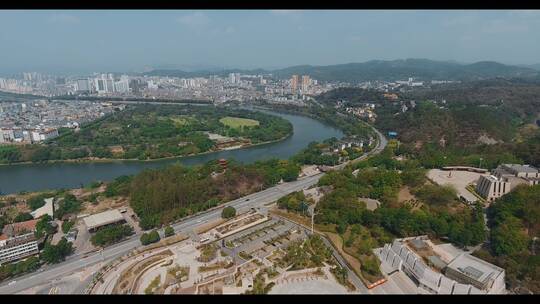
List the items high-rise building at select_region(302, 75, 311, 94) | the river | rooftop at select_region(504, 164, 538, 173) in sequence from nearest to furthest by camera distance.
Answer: rooftop at select_region(504, 164, 538, 173), the river, high-rise building at select_region(302, 75, 311, 94)

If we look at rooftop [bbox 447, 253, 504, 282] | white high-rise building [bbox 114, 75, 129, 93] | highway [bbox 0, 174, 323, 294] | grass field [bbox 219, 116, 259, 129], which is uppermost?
white high-rise building [bbox 114, 75, 129, 93]

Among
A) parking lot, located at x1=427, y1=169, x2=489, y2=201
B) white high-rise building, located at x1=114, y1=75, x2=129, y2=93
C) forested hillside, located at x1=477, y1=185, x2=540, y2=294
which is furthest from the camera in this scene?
white high-rise building, located at x1=114, y1=75, x2=129, y2=93

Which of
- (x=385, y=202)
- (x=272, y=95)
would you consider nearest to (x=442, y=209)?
(x=385, y=202)

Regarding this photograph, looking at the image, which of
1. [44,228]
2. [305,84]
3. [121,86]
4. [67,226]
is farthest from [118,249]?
[121,86]

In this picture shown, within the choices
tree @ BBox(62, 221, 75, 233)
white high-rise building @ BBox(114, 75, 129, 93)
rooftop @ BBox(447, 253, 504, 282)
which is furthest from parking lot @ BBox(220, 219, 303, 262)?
white high-rise building @ BBox(114, 75, 129, 93)

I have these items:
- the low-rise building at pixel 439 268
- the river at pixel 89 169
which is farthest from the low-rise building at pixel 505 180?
the river at pixel 89 169

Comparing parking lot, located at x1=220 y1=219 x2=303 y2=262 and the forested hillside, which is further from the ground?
the forested hillside

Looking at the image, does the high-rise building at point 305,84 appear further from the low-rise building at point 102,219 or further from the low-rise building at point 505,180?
the low-rise building at point 102,219

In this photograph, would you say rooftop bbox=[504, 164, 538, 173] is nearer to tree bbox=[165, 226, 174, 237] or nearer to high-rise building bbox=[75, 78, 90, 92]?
tree bbox=[165, 226, 174, 237]
